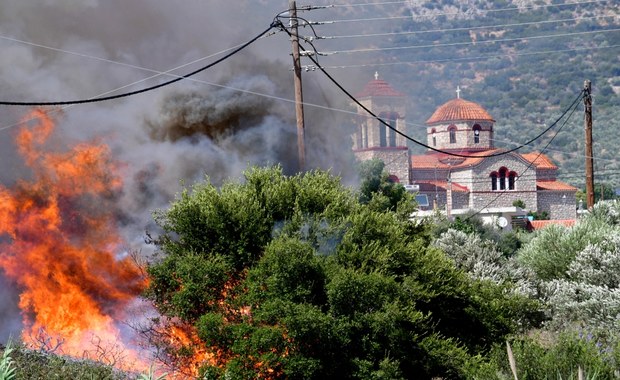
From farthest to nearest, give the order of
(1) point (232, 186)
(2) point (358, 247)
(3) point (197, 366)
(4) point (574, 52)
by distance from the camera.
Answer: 1. (4) point (574, 52)
2. (1) point (232, 186)
3. (2) point (358, 247)
4. (3) point (197, 366)

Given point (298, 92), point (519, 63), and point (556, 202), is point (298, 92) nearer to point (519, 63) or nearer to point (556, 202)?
point (556, 202)

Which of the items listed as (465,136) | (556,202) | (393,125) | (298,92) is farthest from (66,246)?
(465,136)

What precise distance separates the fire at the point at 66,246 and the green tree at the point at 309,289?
3899mm

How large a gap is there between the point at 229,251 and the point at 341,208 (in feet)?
8.94

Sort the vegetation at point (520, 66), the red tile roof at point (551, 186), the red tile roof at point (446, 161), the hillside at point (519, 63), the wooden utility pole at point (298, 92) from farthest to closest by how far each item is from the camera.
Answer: the vegetation at point (520, 66) → the hillside at point (519, 63) → the red tile roof at point (551, 186) → the red tile roof at point (446, 161) → the wooden utility pole at point (298, 92)

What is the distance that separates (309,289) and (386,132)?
85383mm

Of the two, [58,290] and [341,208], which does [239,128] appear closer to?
[58,290]

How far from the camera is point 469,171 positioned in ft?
318

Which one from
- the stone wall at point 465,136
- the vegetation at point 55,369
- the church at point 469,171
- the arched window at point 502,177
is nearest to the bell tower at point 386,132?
the church at point 469,171

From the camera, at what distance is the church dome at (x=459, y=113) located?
102188mm

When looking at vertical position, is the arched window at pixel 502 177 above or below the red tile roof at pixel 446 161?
below

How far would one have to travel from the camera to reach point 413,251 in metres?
21.2

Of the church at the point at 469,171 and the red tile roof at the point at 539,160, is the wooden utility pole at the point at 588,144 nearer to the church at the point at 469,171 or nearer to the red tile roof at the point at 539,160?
the church at the point at 469,171

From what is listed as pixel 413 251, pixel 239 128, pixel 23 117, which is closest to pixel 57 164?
pixel 23 117
